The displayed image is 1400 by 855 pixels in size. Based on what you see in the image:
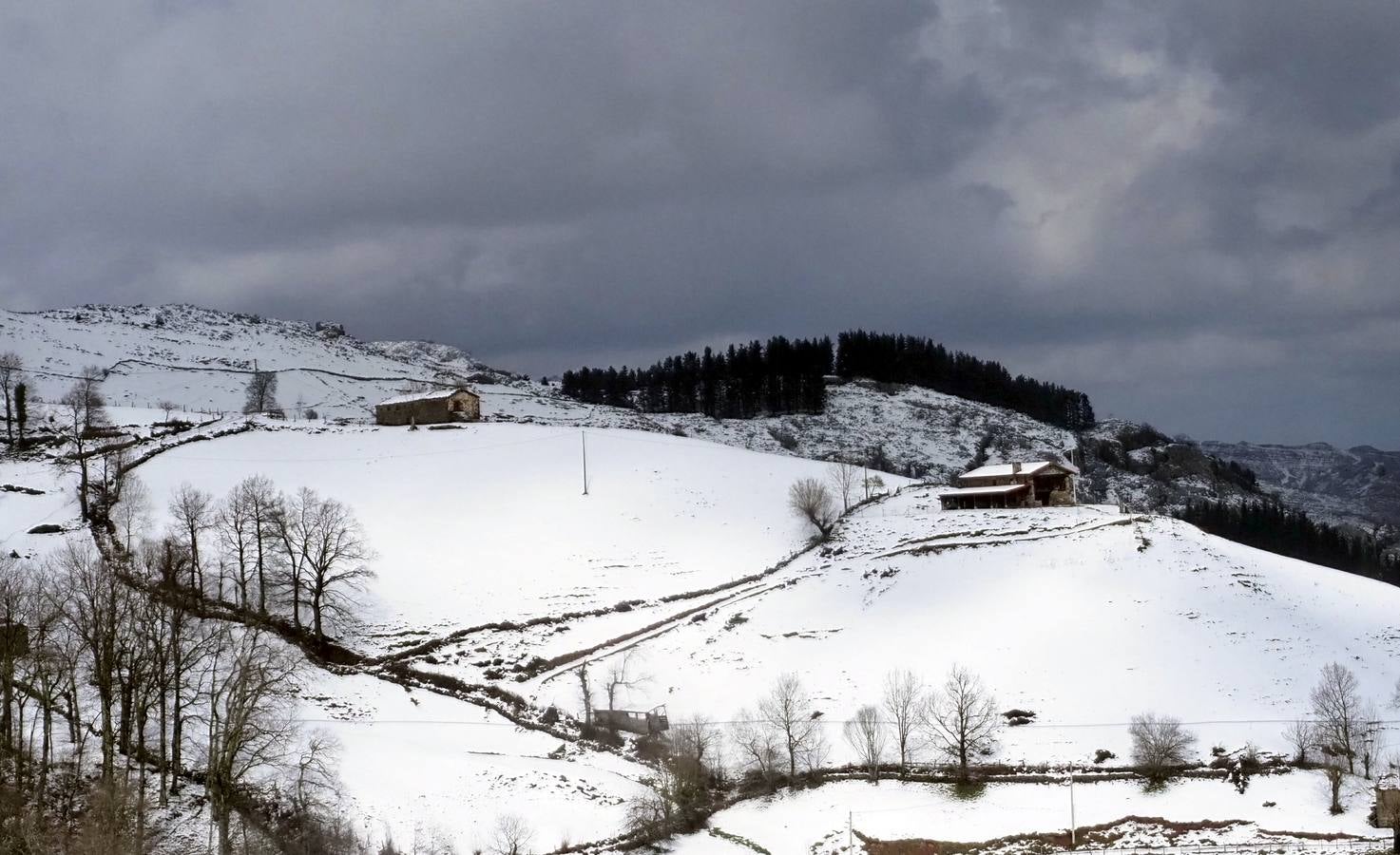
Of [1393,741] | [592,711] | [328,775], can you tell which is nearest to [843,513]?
[592,711]

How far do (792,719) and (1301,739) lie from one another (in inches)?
1006

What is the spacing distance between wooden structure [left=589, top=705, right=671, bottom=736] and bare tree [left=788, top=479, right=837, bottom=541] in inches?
1284

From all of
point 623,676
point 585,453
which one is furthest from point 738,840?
point 585,453

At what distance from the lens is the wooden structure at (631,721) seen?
184 feet

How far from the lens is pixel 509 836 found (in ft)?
136

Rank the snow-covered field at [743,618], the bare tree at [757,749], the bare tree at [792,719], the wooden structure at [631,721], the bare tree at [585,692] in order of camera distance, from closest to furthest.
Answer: the snow-covered field at [743,618] → the bare tree at [757,749] → the bare tree at [792,719] → the wooden structure at [631,721] → the bare tree at [585,692]

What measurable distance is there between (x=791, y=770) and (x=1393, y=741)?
30229mm

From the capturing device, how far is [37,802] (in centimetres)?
3372

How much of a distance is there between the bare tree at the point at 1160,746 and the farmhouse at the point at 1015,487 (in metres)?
37.4

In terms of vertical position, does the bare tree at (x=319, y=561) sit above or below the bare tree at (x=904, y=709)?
above

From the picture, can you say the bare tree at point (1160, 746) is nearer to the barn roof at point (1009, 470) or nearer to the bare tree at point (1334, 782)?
the bare tree at point (1334, 782)

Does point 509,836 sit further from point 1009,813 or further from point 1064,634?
point 1064,634

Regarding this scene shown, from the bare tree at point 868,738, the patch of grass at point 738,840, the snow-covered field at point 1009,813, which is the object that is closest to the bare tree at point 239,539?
the patch of grass at point 738,840

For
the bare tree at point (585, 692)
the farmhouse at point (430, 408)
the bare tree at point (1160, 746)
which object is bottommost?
the bare tree at point (1160, 746)
